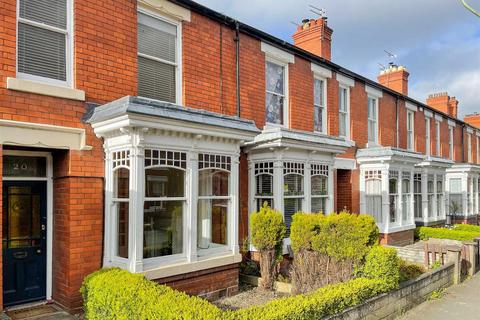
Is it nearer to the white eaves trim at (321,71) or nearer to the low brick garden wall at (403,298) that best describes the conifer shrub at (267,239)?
the low brick garden wall at (403,298)

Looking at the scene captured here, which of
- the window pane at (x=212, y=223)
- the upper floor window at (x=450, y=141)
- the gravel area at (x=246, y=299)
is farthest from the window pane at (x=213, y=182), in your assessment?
the upper floor window at (x=450, y=141)

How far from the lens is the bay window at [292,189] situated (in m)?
9.70

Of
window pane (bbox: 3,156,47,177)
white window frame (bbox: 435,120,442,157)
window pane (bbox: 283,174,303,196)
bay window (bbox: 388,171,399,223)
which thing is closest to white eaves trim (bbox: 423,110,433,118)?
white window frame (bbox: 435,120,442,157)

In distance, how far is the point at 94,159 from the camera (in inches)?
265

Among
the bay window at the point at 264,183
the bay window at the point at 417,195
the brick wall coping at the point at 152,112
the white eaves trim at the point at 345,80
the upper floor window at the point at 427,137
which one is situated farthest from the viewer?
the upper floor window at the point at 427,137

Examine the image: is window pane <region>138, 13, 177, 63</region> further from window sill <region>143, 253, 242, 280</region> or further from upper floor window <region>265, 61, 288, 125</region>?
window sill <region>143, 253, 242, 280</region>

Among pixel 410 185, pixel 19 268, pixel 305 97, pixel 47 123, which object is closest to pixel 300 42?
pixel 305 97

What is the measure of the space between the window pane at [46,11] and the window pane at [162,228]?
3345 millimetres

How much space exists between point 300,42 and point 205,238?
9.48 m

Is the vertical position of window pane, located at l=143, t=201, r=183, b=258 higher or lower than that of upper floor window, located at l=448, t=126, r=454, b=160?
lower

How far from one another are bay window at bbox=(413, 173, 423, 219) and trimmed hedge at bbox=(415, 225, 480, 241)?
39.8 inches

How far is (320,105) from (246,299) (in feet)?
23.4

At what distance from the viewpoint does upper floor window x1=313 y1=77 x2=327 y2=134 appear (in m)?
12.4

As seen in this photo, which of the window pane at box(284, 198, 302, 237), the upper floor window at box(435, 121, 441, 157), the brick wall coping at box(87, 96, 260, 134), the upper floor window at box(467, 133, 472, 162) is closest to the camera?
the brick wall coping at box(87, 96, 260, 134)
